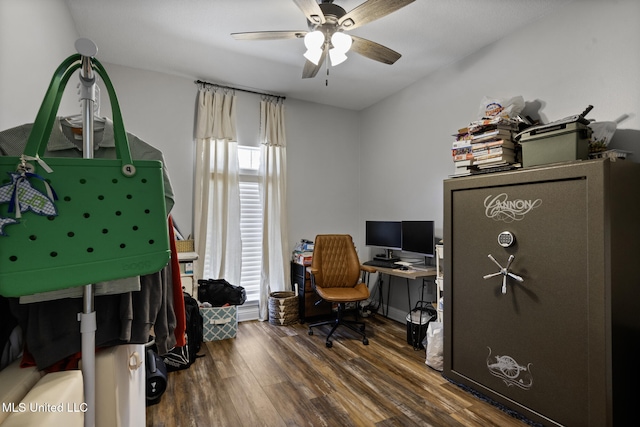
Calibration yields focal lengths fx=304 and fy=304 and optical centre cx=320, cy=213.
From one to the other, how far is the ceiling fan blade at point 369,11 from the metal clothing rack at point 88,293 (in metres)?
1.61

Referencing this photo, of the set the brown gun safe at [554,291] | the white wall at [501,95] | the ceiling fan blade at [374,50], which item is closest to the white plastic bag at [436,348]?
the brown gun safe at [554,291]

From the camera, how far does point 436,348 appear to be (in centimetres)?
253

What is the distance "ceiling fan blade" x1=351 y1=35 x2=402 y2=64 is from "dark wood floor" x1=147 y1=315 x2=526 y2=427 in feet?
8.34

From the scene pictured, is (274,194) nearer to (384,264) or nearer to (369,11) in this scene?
(384,264)

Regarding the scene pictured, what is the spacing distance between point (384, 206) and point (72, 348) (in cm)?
363

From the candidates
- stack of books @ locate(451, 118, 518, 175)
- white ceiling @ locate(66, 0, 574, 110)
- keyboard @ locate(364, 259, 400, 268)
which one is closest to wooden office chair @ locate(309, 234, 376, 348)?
keyboard @ locate(364, 259, 400, 268)

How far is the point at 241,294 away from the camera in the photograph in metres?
3.32

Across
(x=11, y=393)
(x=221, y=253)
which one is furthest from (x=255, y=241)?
(x=11, y=393)

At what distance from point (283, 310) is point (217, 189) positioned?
163cm

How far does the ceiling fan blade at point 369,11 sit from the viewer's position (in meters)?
1.80

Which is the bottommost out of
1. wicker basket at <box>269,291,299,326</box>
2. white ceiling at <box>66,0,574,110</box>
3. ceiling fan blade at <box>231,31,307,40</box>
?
wicker basket at <box>269,291,299,326</box>

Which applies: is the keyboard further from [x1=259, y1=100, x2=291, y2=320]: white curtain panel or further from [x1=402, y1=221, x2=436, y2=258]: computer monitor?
[x1=259, y1=100, x2=291, y2=320]: white curtain panel

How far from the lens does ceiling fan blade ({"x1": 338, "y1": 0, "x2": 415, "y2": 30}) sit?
1.80 metres

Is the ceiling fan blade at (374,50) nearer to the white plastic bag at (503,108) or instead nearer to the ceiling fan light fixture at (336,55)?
the ceiling fan light fixture at (336,55)
